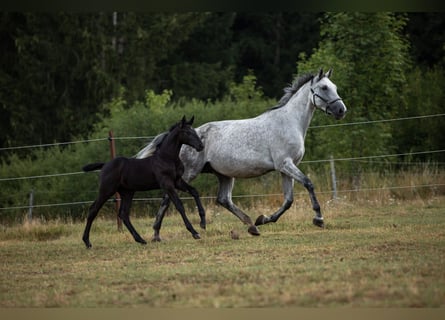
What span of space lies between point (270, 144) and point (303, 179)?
69 centimetres

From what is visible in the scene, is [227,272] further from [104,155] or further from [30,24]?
[30,24]

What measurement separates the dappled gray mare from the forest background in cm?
512

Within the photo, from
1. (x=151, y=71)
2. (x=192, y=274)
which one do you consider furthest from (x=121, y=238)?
(x=151, y=71)

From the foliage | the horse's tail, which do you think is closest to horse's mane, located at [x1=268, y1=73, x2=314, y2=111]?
the horse's tail

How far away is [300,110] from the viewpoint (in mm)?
11305

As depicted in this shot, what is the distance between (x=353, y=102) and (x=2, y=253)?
27.6 feet

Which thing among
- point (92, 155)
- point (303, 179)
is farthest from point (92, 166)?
point (92, 155)

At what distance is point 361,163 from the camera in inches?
673

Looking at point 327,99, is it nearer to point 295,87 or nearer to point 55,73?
point 295,87

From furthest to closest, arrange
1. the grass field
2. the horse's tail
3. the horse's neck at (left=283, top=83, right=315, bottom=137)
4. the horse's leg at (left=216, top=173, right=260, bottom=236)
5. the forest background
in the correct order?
the forest background, the horse's neck at (left=283, top=83, right=315, bottom=137), the horse's leg at (left=216, top=173, right=260, bottom=236), the horse's tail, the grass field

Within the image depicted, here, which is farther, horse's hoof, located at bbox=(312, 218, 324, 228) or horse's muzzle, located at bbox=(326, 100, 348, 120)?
horse's muzzle, located at bbox=(326, 100, 348, 120)

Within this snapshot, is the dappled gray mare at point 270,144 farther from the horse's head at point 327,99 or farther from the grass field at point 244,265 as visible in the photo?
the grass field at point 244,265

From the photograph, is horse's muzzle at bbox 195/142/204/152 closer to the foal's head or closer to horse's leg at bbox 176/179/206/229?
the foal's head

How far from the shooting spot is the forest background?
55.5ft
